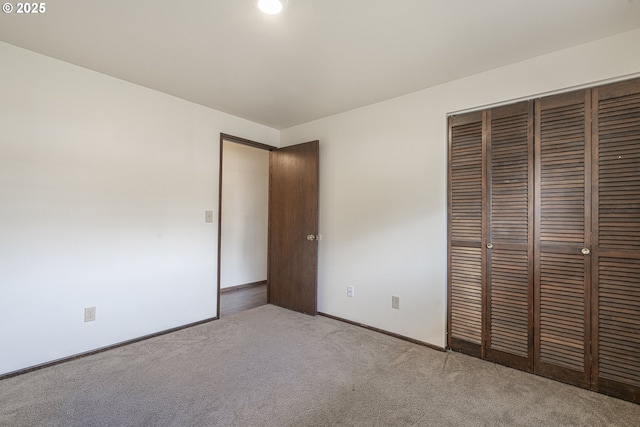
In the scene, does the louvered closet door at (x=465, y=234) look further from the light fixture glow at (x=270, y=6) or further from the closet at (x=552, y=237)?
the light fixture glow at (x=270, y=6)

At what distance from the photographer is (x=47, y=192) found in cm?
229

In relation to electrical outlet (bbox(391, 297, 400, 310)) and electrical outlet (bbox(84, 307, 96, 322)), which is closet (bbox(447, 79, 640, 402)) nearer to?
electrical outlet (bbox(391, 297, 400, 310))

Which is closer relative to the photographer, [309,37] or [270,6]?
[270,6]

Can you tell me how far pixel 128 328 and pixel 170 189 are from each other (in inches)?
52.6

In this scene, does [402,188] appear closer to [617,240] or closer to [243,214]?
[617,240]

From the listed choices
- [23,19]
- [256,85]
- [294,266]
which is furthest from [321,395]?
[23,19]

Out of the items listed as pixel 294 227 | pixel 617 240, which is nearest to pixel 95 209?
pixel 294 227

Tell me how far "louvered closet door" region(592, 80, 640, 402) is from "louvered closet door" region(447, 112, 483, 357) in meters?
0.71

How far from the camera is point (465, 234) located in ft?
8.30

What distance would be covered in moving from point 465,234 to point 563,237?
0.64m

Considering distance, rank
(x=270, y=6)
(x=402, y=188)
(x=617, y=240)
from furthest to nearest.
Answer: (x=402, y=188) < (x=617, y=240) < (x=270, y=6)

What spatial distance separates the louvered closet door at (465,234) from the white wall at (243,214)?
3.35 m

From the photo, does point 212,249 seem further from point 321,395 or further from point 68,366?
point 321,395

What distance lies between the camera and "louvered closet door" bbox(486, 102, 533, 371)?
2.25m
